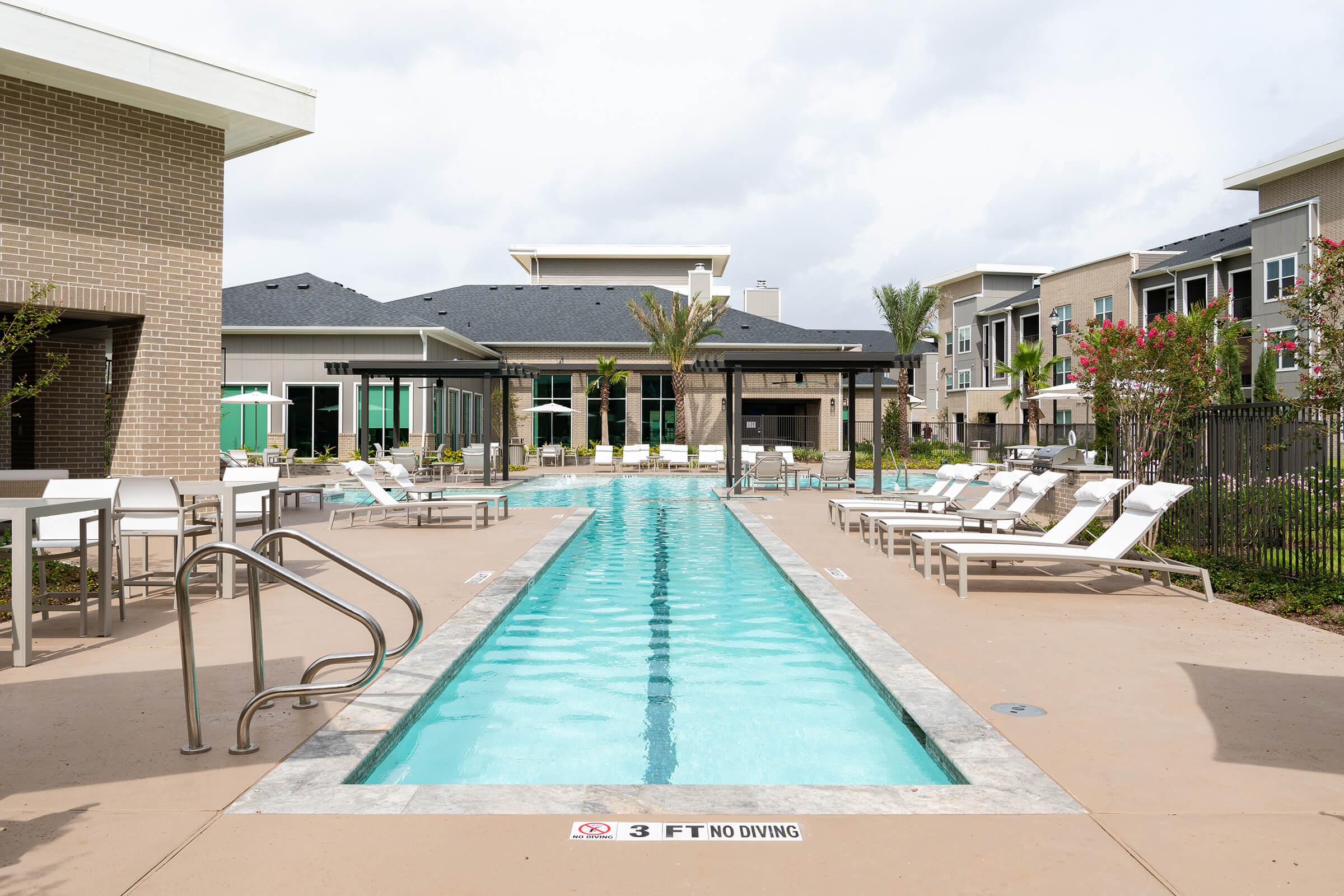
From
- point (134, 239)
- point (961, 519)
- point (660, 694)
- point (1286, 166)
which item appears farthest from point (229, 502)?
point (1286, 166)

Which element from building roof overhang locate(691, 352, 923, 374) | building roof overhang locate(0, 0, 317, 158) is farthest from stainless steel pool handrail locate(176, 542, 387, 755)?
building roof overhang locate(691, 352, 923, 374)

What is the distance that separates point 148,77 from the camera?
399 inches

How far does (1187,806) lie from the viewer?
3381 millimetres

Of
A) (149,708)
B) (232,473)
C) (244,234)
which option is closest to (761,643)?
A: (149,708)

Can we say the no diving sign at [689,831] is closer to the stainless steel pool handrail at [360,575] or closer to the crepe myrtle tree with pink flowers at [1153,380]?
the stainless steel pool handrail at [360,575]

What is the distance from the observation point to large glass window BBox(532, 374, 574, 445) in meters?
37.9

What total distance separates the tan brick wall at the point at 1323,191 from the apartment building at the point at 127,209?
28670mm

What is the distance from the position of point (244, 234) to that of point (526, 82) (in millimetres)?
37404

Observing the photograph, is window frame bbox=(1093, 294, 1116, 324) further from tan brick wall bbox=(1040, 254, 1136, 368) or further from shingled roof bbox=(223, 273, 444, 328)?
shingled roof bbox=(223, 273, 444, 328)

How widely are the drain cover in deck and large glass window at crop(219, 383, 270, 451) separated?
2828 centimetres

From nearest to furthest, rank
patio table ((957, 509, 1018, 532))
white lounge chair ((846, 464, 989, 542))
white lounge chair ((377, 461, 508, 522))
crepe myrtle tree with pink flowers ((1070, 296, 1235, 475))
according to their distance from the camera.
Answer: patio table ((957, 509, 1018, 532)) < crepe myrtle tree with pink flowers ((1070, 296, 1235, 475)) < white lounge chair ((846, 464, 989, 542)) < white lounge chair ((377, 461, 508, 522))

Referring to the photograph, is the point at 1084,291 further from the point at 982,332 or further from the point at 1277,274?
the point at 1277,274

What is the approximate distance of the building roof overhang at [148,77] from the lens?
9297mm

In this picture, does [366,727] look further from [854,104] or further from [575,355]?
[575,355]
